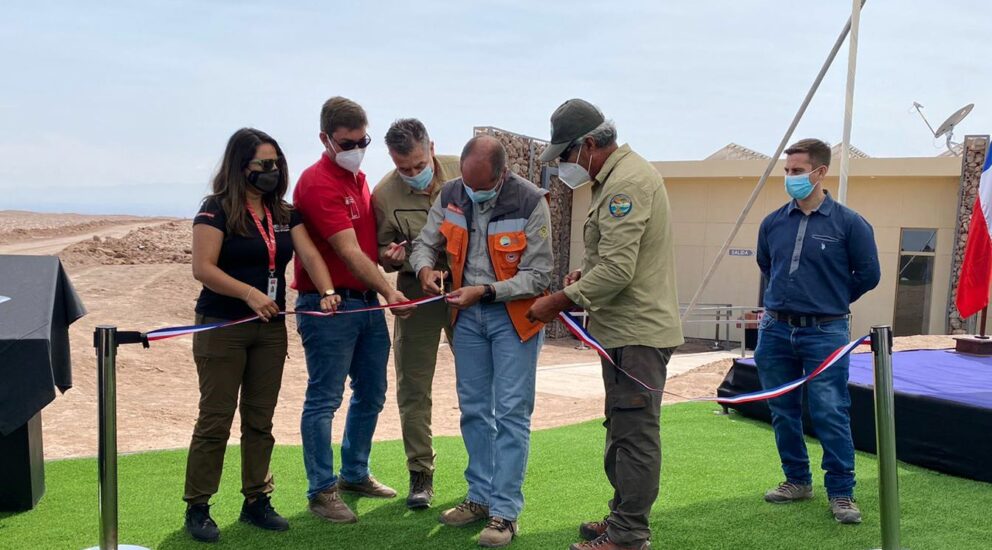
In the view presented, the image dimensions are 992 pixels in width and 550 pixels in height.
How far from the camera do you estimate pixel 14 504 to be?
3.86 meters

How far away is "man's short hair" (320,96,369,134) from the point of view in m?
3.68

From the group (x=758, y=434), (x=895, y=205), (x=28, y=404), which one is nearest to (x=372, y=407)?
(x=28, y=404)

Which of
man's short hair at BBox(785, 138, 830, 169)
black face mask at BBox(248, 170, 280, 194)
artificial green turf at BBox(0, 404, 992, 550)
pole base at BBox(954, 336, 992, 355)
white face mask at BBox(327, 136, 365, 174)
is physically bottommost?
artificial green turf at BBox(0, 404, 992, 550)

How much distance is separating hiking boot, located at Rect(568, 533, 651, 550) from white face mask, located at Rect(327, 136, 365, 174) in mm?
1973

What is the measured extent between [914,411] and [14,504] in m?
5.06

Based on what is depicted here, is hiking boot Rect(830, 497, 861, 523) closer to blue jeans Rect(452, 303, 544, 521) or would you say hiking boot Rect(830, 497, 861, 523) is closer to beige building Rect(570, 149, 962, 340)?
blue jeans Rect(452, 303, 544, 521)

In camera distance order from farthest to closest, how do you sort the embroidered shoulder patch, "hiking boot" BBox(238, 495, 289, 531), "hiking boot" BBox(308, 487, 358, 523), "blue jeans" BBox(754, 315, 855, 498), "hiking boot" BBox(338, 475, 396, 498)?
"hiking boot" BBox(338, 475, 396, 498), "blue jeans" BBox(754, 315, 855, 498), "hiking boot" BBox(308, 487, 358, 523), "hiking boot" BBox(238, 495, 289, 531), the embroidered shoulder patch

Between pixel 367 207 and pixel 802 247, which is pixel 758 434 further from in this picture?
pixel 367 207

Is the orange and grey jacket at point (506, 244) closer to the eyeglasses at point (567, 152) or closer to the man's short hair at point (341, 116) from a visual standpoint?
the eyeglasses at point (567, 152)

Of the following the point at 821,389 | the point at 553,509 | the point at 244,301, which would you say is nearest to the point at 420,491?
the point at 553,509

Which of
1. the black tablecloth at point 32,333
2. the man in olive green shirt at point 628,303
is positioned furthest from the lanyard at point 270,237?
the man in olive green shirt at point 628,303

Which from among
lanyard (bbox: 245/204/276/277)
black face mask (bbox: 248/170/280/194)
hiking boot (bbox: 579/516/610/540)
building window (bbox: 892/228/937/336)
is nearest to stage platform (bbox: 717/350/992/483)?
hiking boot (bbox: 579/516/610/540)

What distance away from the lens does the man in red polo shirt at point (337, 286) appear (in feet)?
12.0

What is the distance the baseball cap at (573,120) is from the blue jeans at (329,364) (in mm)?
1298
